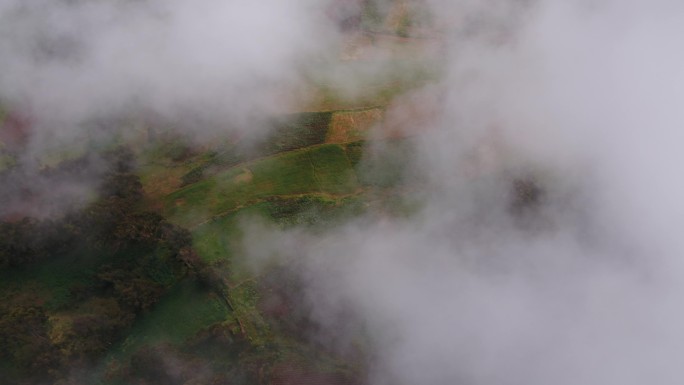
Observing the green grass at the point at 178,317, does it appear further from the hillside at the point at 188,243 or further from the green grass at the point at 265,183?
the green grass at the point at 265,183

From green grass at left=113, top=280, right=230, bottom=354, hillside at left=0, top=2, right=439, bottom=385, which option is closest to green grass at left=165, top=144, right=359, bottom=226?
hillside at left=0, top=2, right=439, bottom=385

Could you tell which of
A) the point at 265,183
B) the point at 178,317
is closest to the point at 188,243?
the point at 178,317

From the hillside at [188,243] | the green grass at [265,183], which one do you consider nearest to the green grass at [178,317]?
the hillside at [188,243]

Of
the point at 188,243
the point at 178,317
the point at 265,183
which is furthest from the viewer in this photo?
the point at 265,183

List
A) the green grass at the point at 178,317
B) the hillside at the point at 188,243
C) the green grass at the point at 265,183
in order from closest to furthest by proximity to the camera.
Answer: the hillside at the point at 188,243, the green grass at the point at 178,317, the green grass at the point at 265,183

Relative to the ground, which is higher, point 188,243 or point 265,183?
point 265,183

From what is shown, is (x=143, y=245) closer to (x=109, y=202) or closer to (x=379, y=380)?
(x=109, y=202)

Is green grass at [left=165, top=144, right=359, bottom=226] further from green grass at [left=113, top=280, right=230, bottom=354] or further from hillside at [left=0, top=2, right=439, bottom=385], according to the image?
green grass at [left=113, top=280, right=230, bottom=354]

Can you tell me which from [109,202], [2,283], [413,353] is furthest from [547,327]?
[2,283]

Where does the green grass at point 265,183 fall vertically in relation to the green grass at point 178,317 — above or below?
above

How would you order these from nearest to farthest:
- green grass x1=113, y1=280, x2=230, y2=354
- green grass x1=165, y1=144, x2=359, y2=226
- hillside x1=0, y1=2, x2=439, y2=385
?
1. hillside x1=0, y1=2, x2=439, y2=385
2. green grass x1=113, y1=280, x2=230, y2=354
3. green grass x1=165, y1=144, x2=359, y2=226

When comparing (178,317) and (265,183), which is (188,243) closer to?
(178,317)
